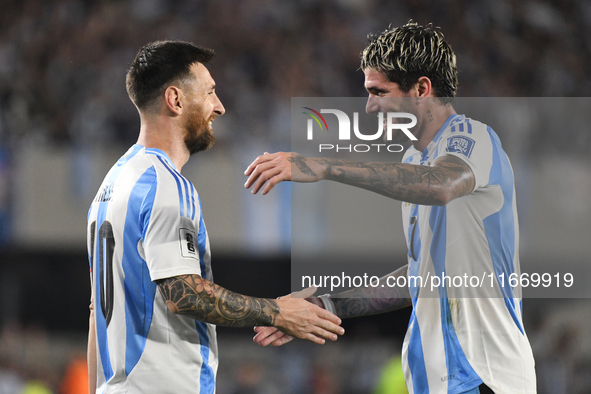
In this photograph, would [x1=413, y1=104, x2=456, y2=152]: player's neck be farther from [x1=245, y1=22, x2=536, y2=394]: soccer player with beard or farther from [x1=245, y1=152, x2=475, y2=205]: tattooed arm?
[x1=245, y1=152, x2=475, y2=205]: tattooed arm

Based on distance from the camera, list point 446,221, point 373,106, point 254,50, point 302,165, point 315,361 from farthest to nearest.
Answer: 1. point 254,50
2. point 315,361
3. point 373,106
4. point 446,221
5. point 302,165

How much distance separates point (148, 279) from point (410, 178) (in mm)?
1183

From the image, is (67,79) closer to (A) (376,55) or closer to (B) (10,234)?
(B) (10,234)

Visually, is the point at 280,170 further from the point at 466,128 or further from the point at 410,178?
the point at 466,128

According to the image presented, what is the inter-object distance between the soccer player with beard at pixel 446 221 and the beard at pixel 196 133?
1.75ft

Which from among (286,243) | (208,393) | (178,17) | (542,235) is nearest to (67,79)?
(178,17)

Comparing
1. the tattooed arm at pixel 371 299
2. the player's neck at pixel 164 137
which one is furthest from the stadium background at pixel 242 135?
the player's neck at pixel 164 137

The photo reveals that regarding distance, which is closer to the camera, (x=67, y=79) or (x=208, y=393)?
(x=208, y=393)

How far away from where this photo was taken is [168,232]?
2.49 metres

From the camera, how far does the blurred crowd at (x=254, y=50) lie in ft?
30.2

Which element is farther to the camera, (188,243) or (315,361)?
(315,361)

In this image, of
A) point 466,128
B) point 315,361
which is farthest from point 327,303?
point 315,361

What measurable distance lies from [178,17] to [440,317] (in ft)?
28.7

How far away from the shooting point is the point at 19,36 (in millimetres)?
10078
